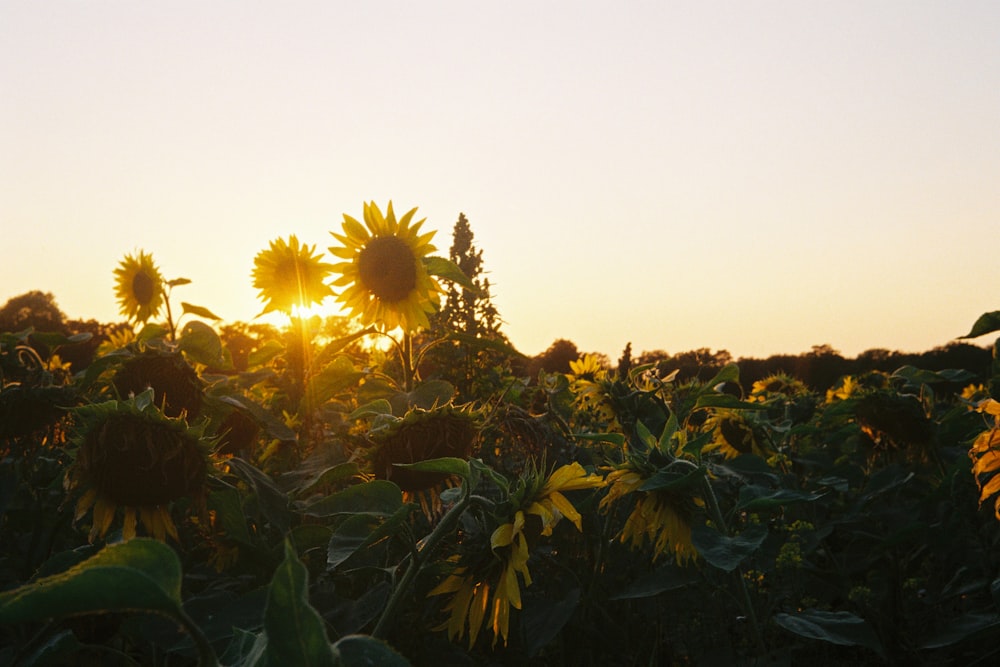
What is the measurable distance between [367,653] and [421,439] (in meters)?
1.04

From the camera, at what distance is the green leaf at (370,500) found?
1191mm

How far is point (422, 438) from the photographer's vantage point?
1619 millimetres

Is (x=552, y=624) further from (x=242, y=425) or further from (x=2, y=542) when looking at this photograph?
(x=2, y=542)

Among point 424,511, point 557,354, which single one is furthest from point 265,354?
point 557,354

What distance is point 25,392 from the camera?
1.76 metres

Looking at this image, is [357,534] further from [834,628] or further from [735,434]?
[735,434]

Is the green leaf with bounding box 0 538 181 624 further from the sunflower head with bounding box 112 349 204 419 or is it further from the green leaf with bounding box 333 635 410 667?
the sunflower head with bounding box 112 349 204 419

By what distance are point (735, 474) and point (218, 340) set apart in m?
1.32

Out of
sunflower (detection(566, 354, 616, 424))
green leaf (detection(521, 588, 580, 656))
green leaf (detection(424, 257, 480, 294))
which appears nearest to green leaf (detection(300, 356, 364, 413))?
green leaf (detection(424, 257, 480, 294))

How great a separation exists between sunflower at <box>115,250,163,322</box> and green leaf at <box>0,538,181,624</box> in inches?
143

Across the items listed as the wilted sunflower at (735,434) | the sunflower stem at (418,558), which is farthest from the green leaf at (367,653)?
the wilted sunflower at (735,434)

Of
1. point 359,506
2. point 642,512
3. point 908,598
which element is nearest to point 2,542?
point 359,506

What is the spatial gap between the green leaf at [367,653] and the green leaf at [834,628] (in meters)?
1.30

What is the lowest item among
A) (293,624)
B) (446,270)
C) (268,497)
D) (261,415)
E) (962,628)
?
(962,628)
